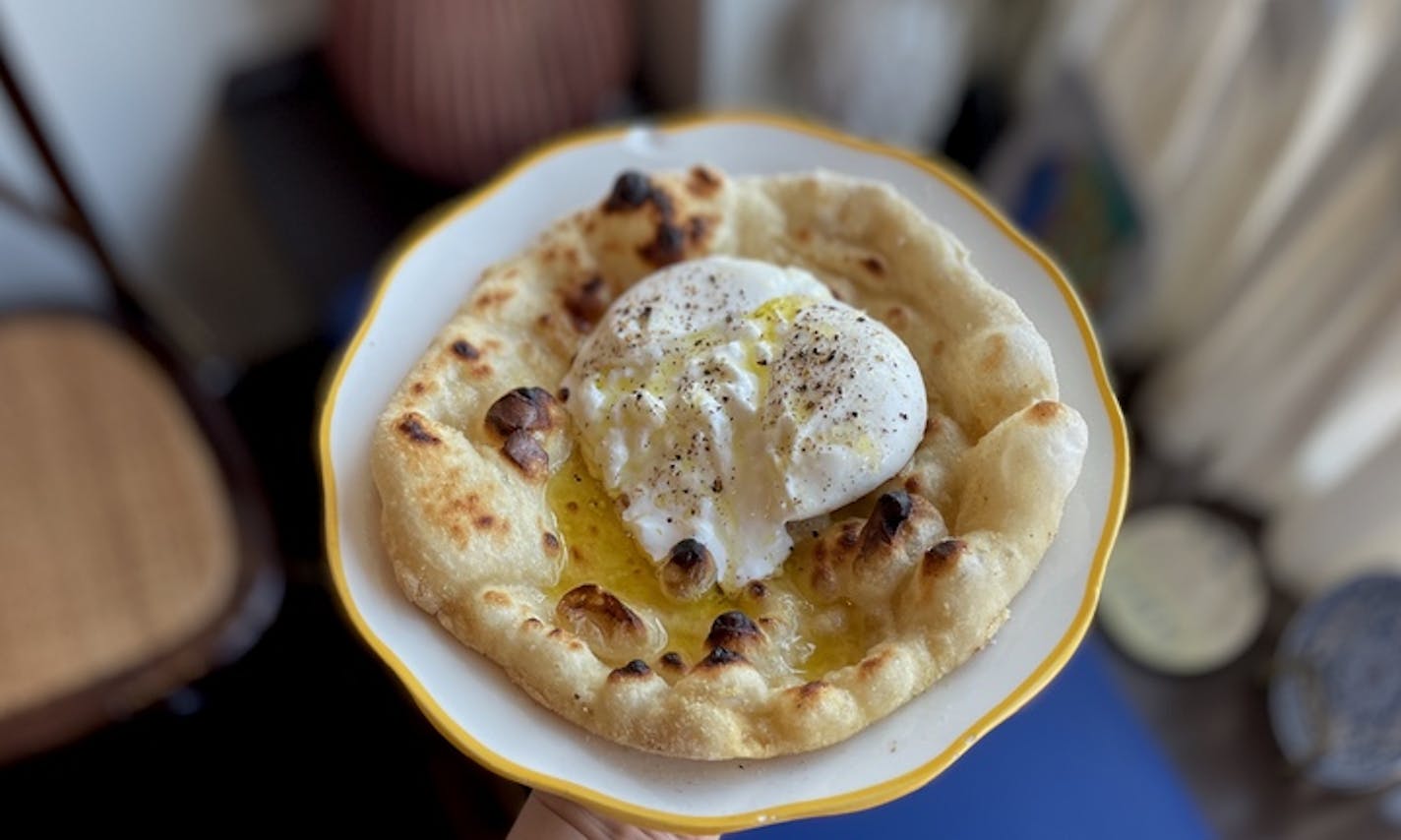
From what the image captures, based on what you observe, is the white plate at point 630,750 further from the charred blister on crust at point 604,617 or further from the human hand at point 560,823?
the human hand at point 560,823

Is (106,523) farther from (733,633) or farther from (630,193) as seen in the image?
(733,633)

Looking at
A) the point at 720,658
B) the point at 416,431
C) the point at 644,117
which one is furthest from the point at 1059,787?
the point at 644,117

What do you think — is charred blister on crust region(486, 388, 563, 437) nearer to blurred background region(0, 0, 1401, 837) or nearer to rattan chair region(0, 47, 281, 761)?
blurred background region(0, 0, 1401, 837)

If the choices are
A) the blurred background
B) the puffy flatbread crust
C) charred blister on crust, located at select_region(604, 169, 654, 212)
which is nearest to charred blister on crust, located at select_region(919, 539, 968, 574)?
the puffy flatbread crust

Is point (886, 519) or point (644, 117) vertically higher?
point (886, 519)

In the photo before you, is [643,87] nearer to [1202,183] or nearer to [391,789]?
[1202,183]

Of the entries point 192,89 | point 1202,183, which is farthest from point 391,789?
point 1202,183
